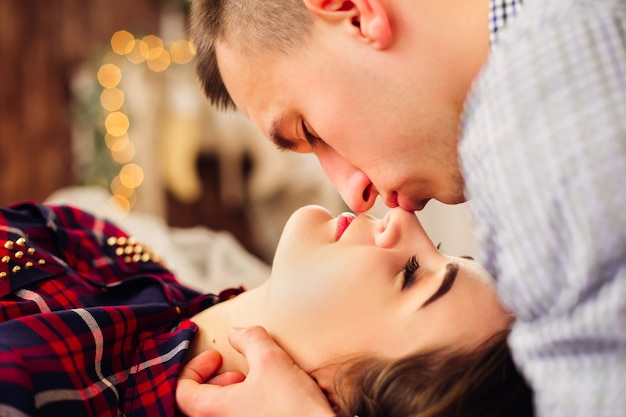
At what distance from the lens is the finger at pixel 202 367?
1.19m

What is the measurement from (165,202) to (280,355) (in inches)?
155

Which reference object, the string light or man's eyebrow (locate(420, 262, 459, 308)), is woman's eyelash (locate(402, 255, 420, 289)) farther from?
the string light

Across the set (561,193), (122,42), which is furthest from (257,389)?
(122,42)

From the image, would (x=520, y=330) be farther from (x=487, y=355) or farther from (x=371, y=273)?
(x=371, y=273)

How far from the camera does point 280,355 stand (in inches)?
45.3

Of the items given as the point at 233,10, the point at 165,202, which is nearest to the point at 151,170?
the point at 165,202

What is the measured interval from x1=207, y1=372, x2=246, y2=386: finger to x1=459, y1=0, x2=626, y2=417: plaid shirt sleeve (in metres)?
0.51

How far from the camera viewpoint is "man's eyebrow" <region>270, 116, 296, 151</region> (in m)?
1.21

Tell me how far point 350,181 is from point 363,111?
144 mm

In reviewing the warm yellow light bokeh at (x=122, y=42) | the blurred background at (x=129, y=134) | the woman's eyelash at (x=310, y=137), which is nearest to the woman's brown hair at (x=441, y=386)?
the woman's eyelash at (x=310, y=137)

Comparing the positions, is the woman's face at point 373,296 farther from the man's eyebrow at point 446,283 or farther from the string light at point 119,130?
the string light at point 119,130

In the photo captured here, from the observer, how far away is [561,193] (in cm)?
75

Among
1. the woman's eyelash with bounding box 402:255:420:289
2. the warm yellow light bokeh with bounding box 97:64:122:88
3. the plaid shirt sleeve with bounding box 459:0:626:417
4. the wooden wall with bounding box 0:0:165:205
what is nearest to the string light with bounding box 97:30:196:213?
the warm yellow light bokeh with bounding box 97:64:122:88

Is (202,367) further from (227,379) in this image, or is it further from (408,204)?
(408,204)
